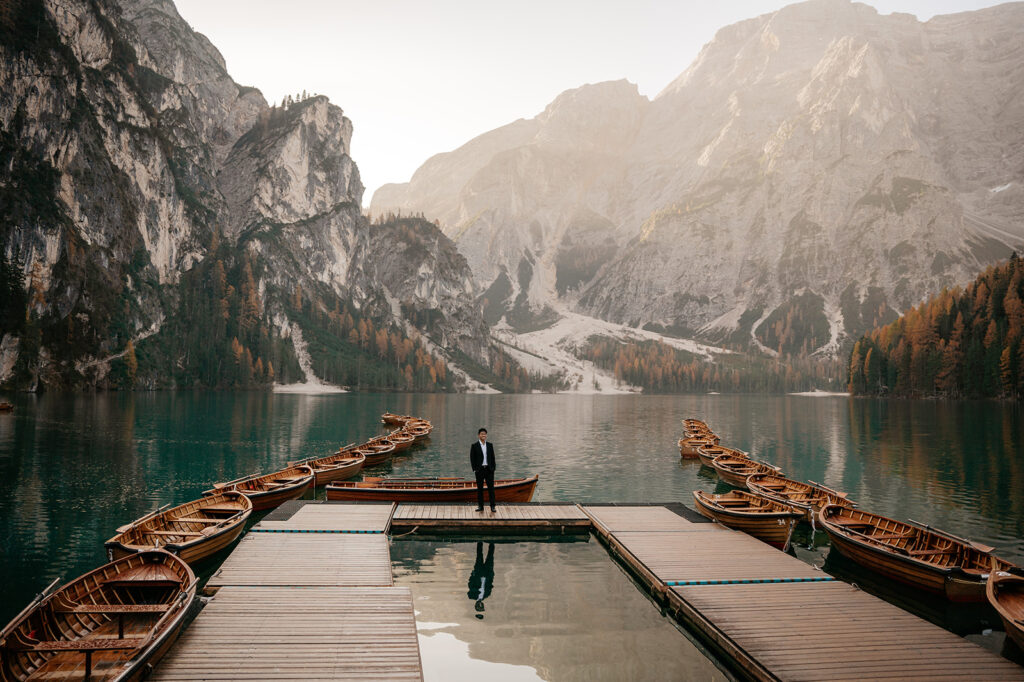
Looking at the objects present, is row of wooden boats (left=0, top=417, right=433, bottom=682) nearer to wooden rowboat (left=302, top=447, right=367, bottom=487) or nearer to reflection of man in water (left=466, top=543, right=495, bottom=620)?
reflection of man in water (left=466, top=543, right=495, bottom=620)

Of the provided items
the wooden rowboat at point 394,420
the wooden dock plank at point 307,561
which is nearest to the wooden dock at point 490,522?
the wooden dock plank at point 307,561

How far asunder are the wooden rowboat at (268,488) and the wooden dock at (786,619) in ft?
70.2

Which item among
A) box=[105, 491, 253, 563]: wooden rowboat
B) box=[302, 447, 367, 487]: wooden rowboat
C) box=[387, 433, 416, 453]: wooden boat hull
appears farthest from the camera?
box=[387, 433, 416, 453]: wooden boat hull

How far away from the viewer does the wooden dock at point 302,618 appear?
13828 millimetres

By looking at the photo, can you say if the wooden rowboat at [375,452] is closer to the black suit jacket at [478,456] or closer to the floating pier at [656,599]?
the black suit jacket at [478,456]

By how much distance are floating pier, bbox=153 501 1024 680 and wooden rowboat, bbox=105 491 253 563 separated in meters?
1.40

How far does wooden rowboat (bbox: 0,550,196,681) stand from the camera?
1255cm

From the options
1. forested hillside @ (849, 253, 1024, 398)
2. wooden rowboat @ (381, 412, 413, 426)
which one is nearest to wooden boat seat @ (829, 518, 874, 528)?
wooden rowboat @ (381, 412, 413, 426)

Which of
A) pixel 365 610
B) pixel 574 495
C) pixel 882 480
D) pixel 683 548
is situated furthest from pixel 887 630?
pixel 882 480

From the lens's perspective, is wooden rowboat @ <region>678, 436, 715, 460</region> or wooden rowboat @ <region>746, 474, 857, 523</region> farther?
wooden rowboat @ <region>678, 436, 715, 460</region>

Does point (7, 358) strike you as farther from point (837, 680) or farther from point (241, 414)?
point (837, 680)

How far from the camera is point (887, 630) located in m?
17.0

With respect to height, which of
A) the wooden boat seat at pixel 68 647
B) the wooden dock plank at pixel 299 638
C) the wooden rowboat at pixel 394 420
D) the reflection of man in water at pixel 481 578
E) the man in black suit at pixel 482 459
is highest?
the man in black suit at pixel 482 459

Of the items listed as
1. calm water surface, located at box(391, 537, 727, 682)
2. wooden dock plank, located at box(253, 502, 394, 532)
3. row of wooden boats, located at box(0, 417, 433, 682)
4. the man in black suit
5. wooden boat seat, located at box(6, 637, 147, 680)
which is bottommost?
calm water surface, located at box(391, 537, 727, 682)
